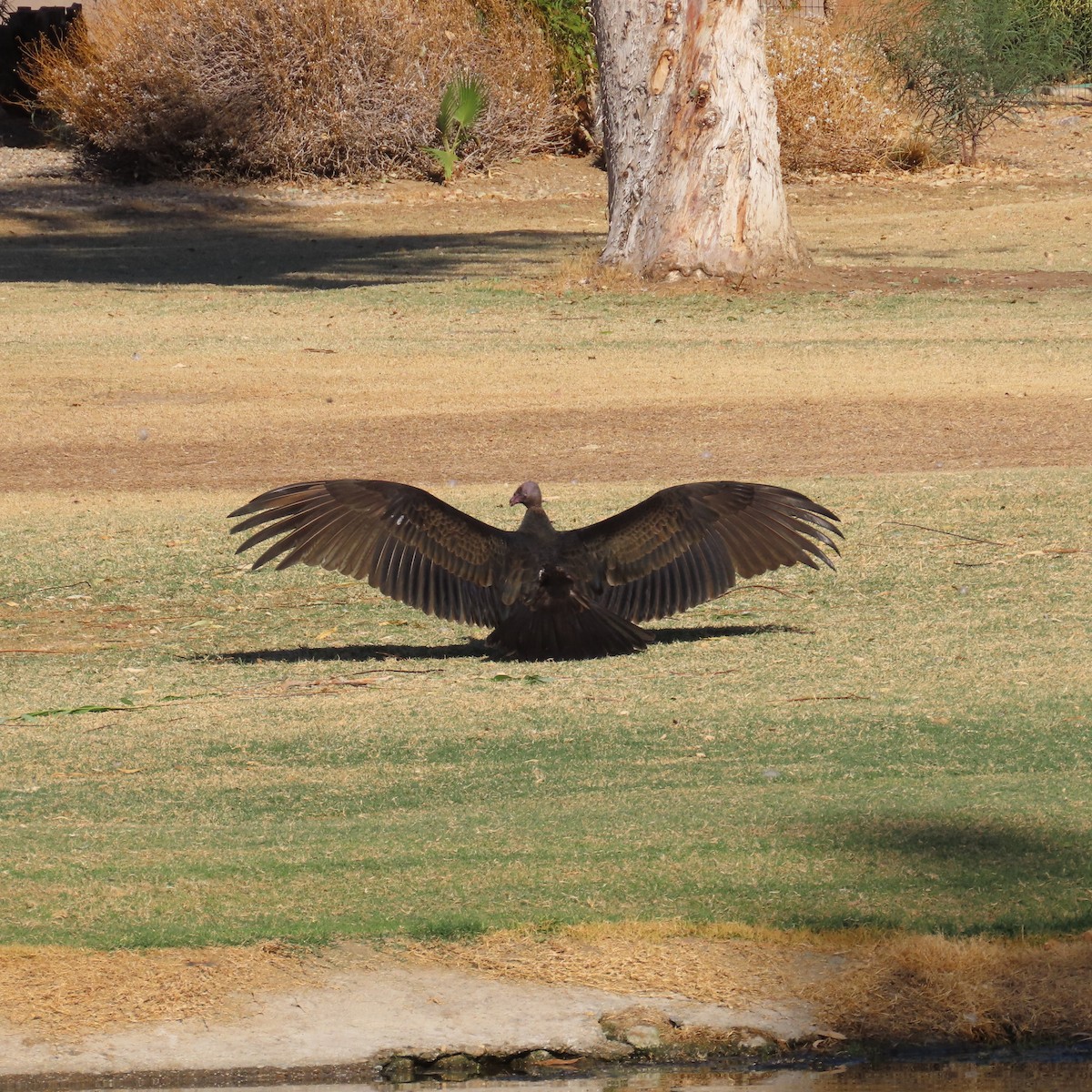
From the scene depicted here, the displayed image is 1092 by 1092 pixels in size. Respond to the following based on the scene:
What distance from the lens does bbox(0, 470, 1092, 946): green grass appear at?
5688 mm

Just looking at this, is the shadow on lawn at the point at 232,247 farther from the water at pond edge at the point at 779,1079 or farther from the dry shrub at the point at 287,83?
the water at pond edge at the point at 779,1079

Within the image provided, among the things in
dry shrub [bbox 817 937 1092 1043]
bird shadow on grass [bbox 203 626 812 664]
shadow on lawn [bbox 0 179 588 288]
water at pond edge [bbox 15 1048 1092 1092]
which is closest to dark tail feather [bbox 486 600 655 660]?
bird shadow on grass [bbox 203 626 812 664]

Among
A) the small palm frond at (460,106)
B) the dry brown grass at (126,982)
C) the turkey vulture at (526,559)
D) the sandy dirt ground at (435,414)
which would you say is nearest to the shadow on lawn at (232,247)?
the sandy dirt ground at (435,414)

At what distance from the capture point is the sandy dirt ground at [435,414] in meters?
5.09

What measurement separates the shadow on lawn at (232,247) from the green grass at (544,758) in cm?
1468

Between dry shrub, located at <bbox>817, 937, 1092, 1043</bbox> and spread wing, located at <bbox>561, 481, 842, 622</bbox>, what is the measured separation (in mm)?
3009

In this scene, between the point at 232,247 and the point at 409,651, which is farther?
the point at 232,247

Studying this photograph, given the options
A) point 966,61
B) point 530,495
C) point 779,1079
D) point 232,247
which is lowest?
point 779,1079

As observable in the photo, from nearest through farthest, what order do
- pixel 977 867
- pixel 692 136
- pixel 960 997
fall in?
pixel 960 997 → pixel 977 867 → pixel 692 136

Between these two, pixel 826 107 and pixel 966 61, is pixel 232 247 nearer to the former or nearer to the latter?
pixel 826 107

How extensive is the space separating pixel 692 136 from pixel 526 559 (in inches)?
552

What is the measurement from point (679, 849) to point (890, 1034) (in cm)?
105

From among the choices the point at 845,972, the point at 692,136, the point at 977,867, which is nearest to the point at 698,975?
the point at 845,972

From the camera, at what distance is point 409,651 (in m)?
9.22
